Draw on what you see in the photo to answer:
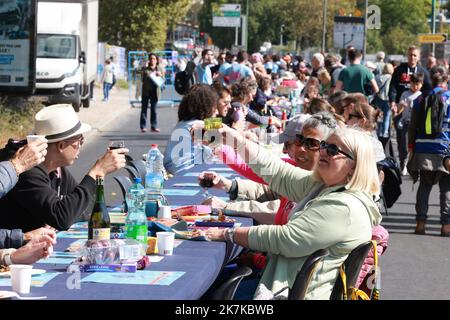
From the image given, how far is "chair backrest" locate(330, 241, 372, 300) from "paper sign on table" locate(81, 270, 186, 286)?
907 millimetres

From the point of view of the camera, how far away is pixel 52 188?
22.9 ft

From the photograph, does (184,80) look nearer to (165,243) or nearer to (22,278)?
(165,243)

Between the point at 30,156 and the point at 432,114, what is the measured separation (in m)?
8.63

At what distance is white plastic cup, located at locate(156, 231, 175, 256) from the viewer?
19.7 ft

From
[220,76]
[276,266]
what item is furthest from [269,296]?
[220,76]

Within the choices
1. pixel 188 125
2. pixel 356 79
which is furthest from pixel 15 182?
pixel 356 79

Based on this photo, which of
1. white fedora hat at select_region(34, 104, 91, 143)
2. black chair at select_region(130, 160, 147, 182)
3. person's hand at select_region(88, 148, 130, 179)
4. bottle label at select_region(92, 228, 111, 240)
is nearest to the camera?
bottle label at select_region(92, 228, 111, 240)

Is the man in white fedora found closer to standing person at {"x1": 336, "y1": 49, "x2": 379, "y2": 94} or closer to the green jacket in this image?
the green jacket

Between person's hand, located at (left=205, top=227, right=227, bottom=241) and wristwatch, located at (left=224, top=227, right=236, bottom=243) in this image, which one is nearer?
wristwatch, located at (left=224, top=227, right=236, bottom=243)

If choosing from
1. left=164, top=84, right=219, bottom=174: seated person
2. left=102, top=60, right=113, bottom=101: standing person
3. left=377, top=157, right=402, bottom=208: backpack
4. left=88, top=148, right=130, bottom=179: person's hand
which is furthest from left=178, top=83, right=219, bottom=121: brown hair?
left=102, top=60, right=113, bottom=101: standing person

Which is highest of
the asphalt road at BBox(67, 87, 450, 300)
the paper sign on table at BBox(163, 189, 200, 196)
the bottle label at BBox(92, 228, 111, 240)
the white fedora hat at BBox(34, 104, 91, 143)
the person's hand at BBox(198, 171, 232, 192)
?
the white fedora hat at BBox(34, 104, 91, 143)

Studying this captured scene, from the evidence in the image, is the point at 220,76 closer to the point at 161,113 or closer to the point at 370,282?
the point at 161,113

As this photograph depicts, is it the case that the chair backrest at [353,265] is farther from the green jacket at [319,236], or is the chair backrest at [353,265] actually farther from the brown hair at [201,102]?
the brown hair at [201,102]
